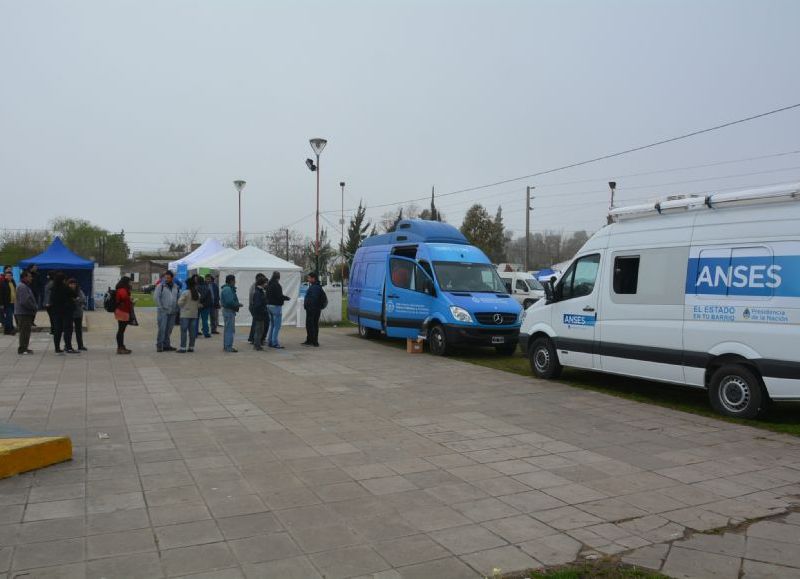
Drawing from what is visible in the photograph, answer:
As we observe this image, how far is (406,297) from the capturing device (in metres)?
15.9

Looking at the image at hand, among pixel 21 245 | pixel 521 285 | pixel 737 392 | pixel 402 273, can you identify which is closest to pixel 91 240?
pixel 21 245

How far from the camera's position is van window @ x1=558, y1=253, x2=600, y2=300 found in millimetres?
10672

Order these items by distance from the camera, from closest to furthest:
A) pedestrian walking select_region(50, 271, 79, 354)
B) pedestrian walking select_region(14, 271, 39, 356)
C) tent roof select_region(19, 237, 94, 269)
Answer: pedestrian walking select_region(50, 271, 79, 354) < pedestrian walking select_region(14, 271, 39, 356) < tent roof select_region(19, 237, 94, 269)

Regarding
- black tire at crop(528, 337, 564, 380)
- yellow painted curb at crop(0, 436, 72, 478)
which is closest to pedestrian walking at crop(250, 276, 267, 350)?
black tire at crop(528, 337, 564, 380)

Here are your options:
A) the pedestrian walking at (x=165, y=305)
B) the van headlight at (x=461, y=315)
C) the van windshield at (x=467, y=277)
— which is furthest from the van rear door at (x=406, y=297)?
the pedestrian walking at (x=165, y=305)

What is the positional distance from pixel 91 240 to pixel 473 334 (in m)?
72.0

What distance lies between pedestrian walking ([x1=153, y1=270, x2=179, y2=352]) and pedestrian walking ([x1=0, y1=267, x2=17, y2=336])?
5663 millimetres

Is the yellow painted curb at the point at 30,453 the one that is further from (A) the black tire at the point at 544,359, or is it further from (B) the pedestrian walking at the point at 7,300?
(B) the pedestrian walking at the point at 7,300

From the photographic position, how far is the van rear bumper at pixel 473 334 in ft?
46.2

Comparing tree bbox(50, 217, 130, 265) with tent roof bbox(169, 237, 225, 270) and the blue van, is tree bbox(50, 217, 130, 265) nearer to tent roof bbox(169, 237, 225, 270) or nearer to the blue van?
tent roof bbox(169, 237, 225, 270)

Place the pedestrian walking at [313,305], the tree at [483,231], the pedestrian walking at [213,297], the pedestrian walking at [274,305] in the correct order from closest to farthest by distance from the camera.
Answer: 1. the pedestrian walking at [274,305]
2. the pedestrian walking at [313,305]
3. the pedestrian walking at [213,297]
4. the tree at [483,231]

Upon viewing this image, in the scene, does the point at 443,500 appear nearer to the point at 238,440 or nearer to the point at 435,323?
the point at 238,440

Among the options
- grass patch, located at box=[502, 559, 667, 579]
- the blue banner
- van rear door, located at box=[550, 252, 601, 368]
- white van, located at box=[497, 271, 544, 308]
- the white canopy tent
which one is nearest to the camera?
grass patch, located at box=[502, 559, 667, 579]

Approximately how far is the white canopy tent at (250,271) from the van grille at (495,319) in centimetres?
920
